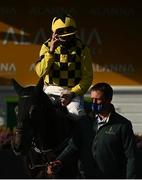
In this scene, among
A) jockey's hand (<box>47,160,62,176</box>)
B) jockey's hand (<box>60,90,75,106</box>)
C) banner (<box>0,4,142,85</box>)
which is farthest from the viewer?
banner (<box>0,4,142,85</box>)

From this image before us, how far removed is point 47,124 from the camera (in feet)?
19.7

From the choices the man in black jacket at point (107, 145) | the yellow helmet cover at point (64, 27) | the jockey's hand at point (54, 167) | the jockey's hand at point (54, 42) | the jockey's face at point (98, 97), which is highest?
the yellow helmet cover at point (64, 27)

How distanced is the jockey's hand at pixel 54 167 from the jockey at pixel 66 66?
2.11 feet

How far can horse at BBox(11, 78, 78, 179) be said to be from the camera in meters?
5.66

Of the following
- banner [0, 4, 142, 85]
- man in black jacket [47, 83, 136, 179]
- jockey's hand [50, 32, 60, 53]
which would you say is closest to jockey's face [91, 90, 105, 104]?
man in black jacket [47, 83, 136, 179]

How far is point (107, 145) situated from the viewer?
573 cm

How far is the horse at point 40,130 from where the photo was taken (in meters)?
5.66

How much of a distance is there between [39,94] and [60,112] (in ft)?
1.58

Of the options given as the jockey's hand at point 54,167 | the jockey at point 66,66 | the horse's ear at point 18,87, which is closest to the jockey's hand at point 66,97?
the jockey at point 66,66

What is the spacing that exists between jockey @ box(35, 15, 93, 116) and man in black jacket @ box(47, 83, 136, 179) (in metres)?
0.46

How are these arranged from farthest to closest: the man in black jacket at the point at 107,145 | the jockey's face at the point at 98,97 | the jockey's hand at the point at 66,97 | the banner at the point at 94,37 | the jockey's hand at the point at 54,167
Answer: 1. the banner at the point at 94,37
2. the jockey's hand at the point at 66,97
3. the jockey's hand at the point at 54,167
4. the jockey's face at the point at 98,97
5. the man in black jacket at the point at 107,145

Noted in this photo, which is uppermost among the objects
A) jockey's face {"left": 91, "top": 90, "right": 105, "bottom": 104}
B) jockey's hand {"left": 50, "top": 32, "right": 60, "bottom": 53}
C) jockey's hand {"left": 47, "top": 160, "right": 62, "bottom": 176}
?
jockey's hand {"left": 50, "top": 32, "right": 60, "bottom": 53}

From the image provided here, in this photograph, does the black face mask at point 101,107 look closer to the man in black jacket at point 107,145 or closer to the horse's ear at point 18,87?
the man in black jacket at point 107,145

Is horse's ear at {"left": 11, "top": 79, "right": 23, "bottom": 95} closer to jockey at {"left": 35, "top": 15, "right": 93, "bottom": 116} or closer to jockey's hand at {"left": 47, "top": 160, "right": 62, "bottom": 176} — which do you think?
jockey at {"left": 35, "top": 15, "right": 93, "bottom": 116}
